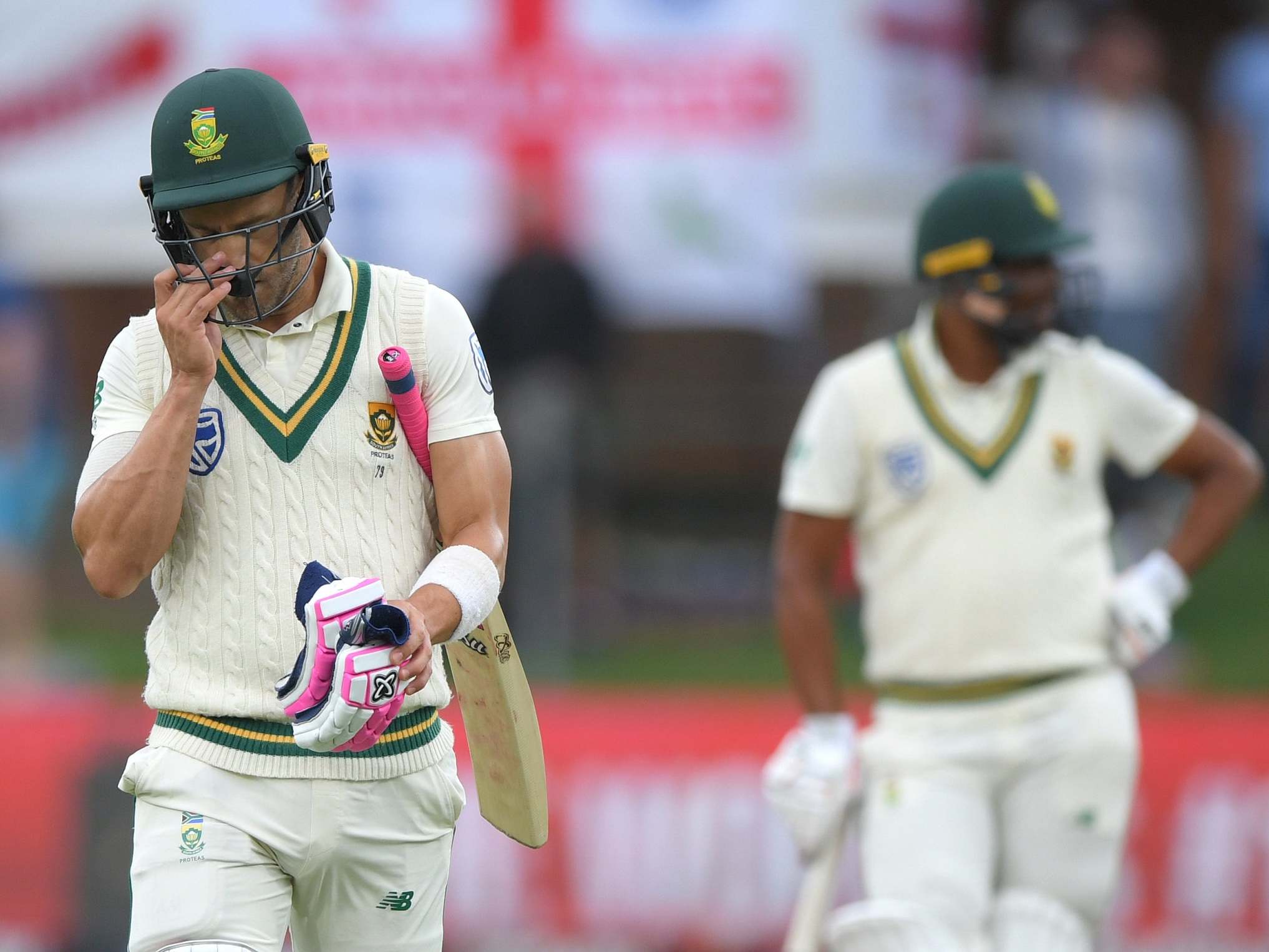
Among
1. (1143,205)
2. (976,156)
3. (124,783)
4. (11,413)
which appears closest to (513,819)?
(124,783)

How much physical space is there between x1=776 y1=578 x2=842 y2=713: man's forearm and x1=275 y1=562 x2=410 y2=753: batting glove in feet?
6.96

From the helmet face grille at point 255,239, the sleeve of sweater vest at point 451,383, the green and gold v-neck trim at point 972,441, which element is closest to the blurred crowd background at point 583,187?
the green and gold v-neck trim at point 972,441

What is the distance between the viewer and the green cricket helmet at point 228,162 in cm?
310

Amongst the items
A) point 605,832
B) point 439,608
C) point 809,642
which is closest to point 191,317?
point 439,608

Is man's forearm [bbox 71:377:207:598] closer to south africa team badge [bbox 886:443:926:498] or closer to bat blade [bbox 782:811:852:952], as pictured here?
south africa team badge [bbox 886:443:926:498]

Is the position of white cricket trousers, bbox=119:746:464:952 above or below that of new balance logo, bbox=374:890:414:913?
above

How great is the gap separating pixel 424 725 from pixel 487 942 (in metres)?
3.23

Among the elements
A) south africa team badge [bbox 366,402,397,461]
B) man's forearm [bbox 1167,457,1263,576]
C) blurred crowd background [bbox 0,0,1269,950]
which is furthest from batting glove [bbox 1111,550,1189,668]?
south africa team badge [bbox 366,402,397,461]

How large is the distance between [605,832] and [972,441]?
224 cm

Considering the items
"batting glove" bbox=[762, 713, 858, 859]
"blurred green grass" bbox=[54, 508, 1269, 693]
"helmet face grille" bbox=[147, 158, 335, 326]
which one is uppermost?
"helmet face grille" bbox=[147, 158, 335, 326]

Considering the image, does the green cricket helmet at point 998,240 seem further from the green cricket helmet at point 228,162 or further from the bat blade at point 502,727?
the green cricket helmet at point 228,162

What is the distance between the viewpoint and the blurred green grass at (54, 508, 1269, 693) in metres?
8.27

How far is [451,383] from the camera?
3.31 m

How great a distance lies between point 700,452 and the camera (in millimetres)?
10938
